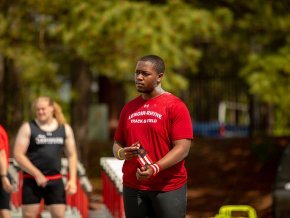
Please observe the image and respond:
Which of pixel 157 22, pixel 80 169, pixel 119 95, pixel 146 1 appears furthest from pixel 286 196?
pixel 119 95

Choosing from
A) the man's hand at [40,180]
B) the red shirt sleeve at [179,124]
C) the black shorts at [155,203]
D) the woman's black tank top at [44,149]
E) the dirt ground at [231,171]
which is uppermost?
the red shirt sleeve at [179,124]

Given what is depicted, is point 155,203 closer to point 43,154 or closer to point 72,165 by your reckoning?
point 43,154

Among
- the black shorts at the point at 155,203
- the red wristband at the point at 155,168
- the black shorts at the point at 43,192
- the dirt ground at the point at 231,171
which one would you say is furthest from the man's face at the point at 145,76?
the dirt ground at the point at 231,171

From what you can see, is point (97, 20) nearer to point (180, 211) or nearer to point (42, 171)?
point (42, 171)

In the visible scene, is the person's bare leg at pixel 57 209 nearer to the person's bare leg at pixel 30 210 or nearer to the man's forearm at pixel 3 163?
the person's bare leg at pixel 30 210

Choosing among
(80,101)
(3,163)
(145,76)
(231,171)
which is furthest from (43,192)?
(231,171)

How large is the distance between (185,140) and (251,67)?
33.1 feet

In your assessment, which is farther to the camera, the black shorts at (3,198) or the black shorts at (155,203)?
the black shorts at (3,198)

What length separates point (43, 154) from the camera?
773cm

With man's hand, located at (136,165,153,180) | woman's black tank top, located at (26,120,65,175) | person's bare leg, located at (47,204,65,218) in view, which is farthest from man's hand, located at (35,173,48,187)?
man's hand, located at (136,165,153,180)

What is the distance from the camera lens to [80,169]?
1062 cm

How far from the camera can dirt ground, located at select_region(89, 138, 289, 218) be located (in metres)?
17.7

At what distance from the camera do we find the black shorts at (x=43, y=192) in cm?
770

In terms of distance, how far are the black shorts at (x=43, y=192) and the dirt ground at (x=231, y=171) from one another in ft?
30.1
